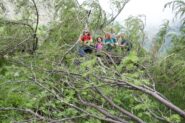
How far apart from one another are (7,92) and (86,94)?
117cm

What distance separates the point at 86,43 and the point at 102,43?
0.46 meters

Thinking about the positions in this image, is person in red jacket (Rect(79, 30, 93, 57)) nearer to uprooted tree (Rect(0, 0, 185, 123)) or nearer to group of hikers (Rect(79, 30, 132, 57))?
group of hikers (Rect(79, 30, 132, 57))

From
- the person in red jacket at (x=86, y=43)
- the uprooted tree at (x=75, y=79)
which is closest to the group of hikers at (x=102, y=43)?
the person in red jacket at (x=86, y=43)

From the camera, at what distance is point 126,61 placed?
463cm

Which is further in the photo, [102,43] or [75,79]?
[102,43]

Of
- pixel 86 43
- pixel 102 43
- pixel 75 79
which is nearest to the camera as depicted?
pixel 75 79

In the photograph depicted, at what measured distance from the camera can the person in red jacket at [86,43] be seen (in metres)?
7.42

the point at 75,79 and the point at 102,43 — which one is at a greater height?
the point at 102,43

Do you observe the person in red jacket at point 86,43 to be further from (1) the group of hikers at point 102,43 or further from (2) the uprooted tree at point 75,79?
(2) the uprooted tree at point 75,79

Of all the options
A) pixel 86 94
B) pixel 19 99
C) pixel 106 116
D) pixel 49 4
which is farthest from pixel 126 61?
pixel 49 4

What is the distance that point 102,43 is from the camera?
8117mm

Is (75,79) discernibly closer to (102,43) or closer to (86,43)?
(86,43)

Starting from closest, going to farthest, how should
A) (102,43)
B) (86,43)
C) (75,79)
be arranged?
(75,79), (86,43), (102,43)

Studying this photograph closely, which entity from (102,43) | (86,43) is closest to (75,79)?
(86,43)
